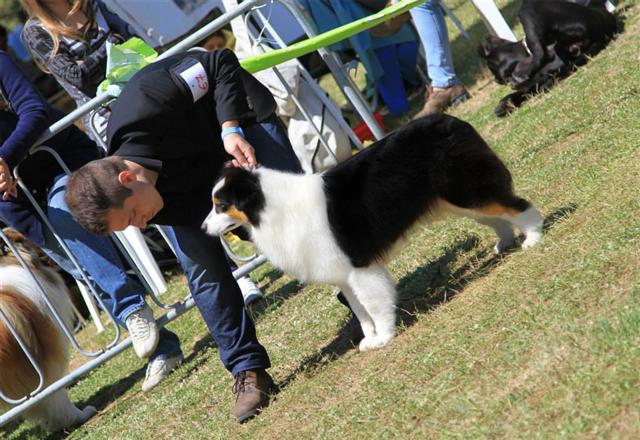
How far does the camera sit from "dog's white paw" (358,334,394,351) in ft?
14.8

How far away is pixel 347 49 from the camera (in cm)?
1008

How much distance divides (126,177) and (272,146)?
36.1 inches

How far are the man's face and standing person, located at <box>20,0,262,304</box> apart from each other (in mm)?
2574

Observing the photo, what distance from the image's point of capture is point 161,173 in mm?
4352

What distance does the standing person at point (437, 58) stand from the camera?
852 cm

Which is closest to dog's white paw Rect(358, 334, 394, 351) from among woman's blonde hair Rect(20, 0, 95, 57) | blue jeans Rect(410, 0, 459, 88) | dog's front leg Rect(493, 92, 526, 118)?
woman's blonde hair Rect(20, 0, 95, 57)

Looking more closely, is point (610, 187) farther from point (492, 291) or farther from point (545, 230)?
point (492, 291)

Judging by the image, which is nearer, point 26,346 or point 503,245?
point 503,245

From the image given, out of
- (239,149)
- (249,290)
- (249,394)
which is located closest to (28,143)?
(239,149)

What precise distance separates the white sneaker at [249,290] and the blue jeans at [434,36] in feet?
10.4

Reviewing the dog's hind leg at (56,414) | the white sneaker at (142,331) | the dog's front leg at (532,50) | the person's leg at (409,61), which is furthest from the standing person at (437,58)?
the dog's hind leg at (56,414)

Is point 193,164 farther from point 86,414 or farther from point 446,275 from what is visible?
point 86,414

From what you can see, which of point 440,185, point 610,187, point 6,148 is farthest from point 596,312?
point 6,148

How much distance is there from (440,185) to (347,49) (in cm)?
587
